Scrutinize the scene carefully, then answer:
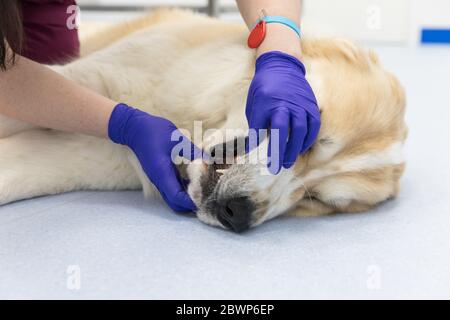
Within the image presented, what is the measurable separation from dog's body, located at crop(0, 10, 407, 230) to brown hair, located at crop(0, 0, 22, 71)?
0.27 meters

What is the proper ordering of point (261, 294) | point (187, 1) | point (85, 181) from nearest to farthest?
point (261, 294) < point (85, 181) < point (187, 1)

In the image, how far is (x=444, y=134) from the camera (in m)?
2.19

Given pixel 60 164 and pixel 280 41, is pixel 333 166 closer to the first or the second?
pixel 280 41

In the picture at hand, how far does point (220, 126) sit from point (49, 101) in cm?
47

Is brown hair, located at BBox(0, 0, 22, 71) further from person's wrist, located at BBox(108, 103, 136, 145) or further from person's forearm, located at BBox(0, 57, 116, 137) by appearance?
Answer: person's wrist, located at BBox(108, 103, 136, 145)

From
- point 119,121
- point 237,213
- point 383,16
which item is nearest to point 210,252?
point 237,213

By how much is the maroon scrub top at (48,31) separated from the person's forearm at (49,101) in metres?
0.79

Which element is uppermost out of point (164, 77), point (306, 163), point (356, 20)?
point (164, 77)

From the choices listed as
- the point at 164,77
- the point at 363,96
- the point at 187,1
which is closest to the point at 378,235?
the point at 363,96

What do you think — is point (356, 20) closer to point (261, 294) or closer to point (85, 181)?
point (85, 181)

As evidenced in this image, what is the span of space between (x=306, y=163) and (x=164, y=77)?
0.55 m

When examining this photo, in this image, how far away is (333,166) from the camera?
4.48 feet

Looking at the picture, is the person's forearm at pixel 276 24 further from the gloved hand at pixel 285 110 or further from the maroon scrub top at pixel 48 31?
the maroon scrub top at pixel 48 31

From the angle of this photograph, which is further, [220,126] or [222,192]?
[220,126]
